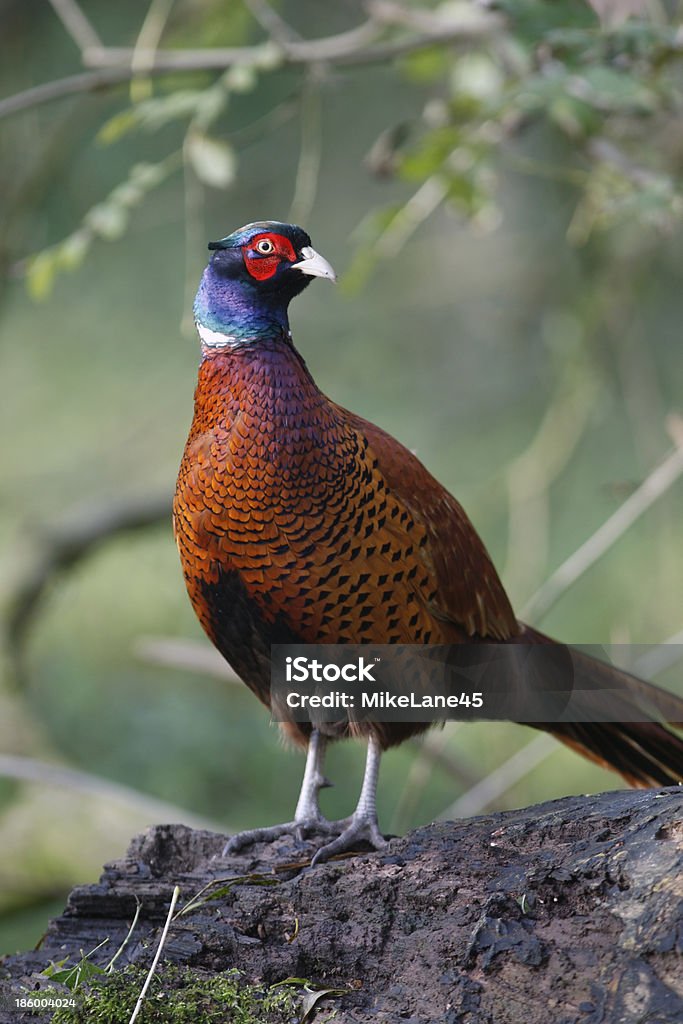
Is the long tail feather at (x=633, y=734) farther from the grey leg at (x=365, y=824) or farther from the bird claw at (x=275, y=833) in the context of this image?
the bird claw at (x=275, y=833)

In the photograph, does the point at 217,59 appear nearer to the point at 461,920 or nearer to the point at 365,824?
the point at 365,824

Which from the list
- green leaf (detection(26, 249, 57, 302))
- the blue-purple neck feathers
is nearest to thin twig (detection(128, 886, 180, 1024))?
the blue-purple neck feathers

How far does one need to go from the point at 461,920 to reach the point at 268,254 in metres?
1.74

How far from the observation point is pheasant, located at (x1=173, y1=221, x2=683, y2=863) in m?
3.06

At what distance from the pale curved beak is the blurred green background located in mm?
1285

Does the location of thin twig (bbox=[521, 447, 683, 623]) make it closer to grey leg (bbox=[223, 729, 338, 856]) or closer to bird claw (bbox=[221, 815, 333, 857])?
grey leg (bbox=[223, 729, 338, 856])

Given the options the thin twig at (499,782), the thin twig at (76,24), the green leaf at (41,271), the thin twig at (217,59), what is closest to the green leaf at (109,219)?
the green leaf at (41,271)

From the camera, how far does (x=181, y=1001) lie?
7.66 feet

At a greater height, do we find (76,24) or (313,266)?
(76,24)

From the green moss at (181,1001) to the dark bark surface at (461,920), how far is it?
0.06m

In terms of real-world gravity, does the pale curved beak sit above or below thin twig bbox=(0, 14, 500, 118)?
below

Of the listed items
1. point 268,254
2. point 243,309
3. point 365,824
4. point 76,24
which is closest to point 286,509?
point 243,309

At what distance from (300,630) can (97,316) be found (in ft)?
23.3

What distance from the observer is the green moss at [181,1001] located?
2.30m
